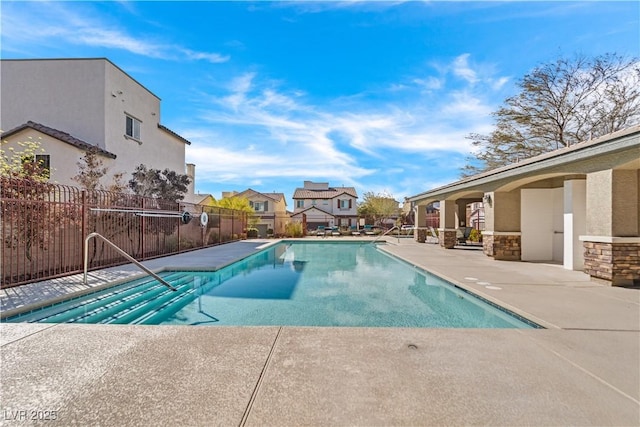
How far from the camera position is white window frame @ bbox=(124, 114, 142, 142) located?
599 inches

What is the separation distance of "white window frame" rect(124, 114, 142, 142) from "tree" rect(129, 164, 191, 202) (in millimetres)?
1901

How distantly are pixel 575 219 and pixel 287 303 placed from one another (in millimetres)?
8171

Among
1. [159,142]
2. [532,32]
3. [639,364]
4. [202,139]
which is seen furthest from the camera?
[202,139]

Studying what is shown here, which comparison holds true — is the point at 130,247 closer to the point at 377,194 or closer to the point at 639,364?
the point at 639,364

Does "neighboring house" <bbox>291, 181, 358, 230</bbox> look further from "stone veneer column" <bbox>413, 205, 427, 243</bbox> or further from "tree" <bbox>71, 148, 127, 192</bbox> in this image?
"tree" <bbox>71, 148, 127, 192</bbox>

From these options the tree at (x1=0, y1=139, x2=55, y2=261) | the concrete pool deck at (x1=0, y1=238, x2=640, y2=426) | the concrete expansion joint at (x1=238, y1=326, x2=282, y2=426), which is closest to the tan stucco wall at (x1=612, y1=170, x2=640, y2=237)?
the concrete pool deck at (x1=0, y1=238, x2=640, y2=426)

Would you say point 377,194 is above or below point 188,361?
above

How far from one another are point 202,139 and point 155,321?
18935 mm

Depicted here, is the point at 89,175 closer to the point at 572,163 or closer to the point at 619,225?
the point at 572,163

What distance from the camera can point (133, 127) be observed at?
1587 cm

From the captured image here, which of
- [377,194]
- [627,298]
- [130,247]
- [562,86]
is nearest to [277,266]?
[130,247]

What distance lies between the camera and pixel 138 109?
16188 mm

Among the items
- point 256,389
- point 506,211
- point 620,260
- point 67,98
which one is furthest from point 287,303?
point 67,98

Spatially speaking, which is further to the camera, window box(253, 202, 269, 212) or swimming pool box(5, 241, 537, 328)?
window box(253, 202, 269, 212)
